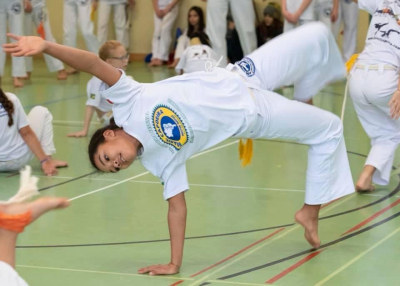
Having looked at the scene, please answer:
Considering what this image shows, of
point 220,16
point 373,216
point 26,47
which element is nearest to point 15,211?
point 26,47

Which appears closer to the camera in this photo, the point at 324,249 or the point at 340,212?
the point at 324,249

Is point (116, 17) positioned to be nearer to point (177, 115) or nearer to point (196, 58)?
point (196, 58)

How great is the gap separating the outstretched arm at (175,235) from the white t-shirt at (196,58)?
4377 mm

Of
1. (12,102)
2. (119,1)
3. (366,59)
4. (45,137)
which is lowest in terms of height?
(119,1)

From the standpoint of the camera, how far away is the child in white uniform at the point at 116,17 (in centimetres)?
1091

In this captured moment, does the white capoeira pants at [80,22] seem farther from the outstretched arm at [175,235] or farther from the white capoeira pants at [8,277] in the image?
the white capoeira pants at [8,277]

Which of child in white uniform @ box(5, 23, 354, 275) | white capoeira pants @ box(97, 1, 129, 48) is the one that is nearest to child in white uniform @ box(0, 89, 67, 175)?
child in white uniform @ box(5, 23, 354, 275)

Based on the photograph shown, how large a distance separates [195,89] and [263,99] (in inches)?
12.3

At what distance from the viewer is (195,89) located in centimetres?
347

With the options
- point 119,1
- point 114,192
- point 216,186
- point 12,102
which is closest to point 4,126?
point 12,102

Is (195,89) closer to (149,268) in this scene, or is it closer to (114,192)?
(149,268)

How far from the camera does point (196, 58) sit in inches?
308

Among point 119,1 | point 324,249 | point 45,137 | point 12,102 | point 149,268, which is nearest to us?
point 149,268

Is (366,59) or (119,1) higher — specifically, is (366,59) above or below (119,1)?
above
